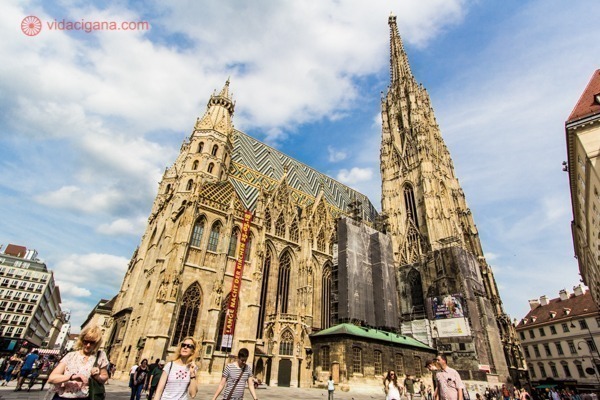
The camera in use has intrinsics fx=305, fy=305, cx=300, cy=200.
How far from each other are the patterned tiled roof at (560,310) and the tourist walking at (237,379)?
4528 centimetres

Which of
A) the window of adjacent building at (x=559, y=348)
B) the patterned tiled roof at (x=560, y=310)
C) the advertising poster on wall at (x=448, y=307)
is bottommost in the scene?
the window of adjacent building at (x=559, y=348)

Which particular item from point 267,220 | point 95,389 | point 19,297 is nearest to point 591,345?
point 267,220

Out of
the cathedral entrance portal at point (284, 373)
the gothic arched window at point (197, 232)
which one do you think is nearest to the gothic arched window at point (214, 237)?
the gothic arched window at point (197, 232)

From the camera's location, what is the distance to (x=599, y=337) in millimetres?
32562

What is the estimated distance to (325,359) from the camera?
76.4 ft

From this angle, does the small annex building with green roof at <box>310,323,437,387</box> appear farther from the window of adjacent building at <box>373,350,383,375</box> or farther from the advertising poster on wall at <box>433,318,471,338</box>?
the advertising poster on wall at <box>433,318,471,338</box>

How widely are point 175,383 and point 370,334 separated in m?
23.9

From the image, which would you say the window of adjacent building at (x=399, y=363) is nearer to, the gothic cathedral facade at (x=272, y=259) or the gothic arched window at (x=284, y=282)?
the gothic cathedral facade at (x=272, y=259)

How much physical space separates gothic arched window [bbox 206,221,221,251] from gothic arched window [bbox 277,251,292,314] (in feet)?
21.5

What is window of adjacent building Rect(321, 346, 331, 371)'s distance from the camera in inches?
905

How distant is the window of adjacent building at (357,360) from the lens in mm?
22572

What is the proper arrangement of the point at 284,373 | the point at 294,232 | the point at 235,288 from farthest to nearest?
the point at 294,232 < the point at 284,373 < the point at 235,288

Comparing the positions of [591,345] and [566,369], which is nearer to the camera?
[591,345]

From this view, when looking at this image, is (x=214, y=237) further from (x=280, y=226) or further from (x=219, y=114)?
(x=219, y=114)
